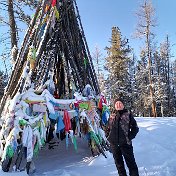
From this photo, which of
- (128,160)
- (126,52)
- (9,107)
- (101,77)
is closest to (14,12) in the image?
(9,107)

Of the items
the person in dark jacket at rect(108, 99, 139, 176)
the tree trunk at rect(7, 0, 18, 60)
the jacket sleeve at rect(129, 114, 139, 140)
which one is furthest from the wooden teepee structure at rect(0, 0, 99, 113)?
the tree trunk at rect(7, 0, 18, 60)

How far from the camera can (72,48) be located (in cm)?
716

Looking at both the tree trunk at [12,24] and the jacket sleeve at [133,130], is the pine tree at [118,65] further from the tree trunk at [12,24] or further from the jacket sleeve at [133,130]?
the jacket sleeve at [133,130]

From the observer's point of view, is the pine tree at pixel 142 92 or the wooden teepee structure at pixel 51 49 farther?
the pine tree at pixel 142 92

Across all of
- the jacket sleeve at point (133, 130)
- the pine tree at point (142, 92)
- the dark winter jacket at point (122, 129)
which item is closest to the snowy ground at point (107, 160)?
the dark winter jacket at point (122, 129)

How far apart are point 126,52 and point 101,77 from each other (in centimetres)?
568

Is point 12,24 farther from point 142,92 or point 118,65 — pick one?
point 142,92

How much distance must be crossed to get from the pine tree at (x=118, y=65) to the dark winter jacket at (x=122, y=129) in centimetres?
2509

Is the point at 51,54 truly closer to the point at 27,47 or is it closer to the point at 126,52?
the point at 27,47

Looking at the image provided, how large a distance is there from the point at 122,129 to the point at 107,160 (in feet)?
4.57

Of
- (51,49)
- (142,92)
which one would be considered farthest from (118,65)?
(51,49)

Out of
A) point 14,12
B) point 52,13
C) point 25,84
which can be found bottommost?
point 25,84

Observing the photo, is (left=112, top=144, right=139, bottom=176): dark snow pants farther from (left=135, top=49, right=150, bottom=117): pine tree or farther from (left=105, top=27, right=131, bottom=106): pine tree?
(left=135, top=49, right=150, bottom=117): pine tree

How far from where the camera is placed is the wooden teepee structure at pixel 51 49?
6.41 meters
